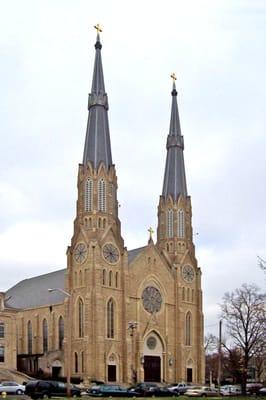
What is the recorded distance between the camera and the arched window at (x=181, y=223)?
10275cm

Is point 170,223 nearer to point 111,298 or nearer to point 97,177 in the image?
point 97,177

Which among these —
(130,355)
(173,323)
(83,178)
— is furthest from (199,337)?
(83,178)

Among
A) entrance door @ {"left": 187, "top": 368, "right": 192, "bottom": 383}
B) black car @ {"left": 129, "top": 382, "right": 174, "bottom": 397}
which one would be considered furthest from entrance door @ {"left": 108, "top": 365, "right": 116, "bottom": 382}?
black car @ {"left": 129, "top": 382, "right": 174, "bottom": 397}

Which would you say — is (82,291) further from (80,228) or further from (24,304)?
(24,304)

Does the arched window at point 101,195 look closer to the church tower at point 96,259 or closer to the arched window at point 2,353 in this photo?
the church tower at point 96,259

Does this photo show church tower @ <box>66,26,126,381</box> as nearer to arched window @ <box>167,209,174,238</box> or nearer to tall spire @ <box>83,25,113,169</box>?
tall spire @ <box>83,25,113,169</box>

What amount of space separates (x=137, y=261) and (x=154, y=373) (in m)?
14.7

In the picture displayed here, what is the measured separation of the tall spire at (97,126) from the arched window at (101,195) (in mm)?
2278

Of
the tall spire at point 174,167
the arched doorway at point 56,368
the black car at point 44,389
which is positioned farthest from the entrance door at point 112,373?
the black car at point 44,389

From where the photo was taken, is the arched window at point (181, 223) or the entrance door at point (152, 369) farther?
the arched window at point (181, 223)

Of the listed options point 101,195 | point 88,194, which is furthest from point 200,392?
point 88,194

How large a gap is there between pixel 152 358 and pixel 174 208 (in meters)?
21.7

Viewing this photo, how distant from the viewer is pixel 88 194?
305 ft

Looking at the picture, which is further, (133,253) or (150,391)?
(133,253)
